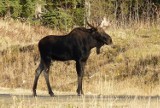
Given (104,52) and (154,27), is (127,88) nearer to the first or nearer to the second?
(104,52)

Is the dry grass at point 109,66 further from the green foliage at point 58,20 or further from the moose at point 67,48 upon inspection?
the green foliage at point 58,20

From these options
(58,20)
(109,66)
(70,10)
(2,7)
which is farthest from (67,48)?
(70,10)

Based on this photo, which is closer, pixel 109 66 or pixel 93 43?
pixel 93 43

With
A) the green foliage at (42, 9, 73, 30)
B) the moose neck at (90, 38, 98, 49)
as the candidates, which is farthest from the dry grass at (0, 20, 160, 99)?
the green foliage at (42, 9, 73, 30)

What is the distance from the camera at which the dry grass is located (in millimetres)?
23500

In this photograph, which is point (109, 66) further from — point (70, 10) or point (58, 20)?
point (70, 10)

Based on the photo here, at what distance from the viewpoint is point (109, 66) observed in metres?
26.0

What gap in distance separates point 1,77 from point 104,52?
5.29m

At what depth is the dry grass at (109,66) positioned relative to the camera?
77.1 ft

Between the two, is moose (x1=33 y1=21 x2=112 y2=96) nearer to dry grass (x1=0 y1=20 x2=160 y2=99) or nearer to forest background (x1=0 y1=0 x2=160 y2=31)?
dry grass (x1=0 y1=20 x2=160 y2=99)

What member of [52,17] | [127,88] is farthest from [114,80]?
[52,17]

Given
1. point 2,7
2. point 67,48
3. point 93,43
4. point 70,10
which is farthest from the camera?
point 70,10

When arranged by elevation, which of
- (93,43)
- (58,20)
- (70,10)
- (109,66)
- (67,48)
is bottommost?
(109,66)

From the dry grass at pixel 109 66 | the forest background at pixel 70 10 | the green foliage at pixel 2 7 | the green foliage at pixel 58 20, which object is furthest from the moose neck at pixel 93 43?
the green foliage at pixel 2 7
